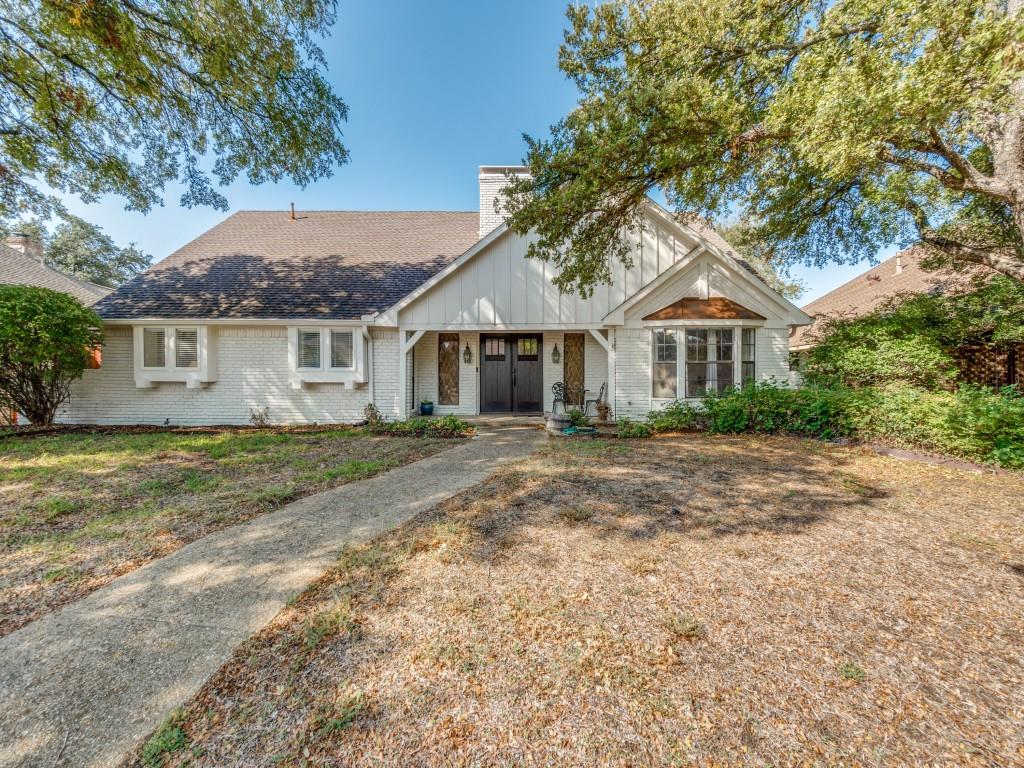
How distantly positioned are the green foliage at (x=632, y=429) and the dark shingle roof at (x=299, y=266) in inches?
258

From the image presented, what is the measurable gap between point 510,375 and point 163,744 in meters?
10.1

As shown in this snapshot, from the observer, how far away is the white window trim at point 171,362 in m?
9.77

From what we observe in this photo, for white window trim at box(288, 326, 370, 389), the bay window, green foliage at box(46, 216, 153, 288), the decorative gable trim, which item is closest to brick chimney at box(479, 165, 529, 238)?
white window trim at box(288, 326, 370, 389)

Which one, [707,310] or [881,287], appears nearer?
[707,310]

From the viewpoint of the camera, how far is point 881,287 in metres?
15.3

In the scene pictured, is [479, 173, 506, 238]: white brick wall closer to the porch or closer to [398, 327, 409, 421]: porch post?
the porch

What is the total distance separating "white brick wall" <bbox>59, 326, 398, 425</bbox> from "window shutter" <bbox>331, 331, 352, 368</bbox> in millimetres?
577

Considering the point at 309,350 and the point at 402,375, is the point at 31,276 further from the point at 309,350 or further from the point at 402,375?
the point at 402,375

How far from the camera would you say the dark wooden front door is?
448 inches

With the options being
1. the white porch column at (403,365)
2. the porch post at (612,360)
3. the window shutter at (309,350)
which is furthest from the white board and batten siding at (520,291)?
the window shutter at (309,350)

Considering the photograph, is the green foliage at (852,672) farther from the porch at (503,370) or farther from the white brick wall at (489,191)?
the white brick wall at (489,191)

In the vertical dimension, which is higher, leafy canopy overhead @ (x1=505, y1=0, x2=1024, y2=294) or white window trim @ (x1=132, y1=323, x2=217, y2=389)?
leafy canopy overhead @ (x1=505, y1=0, x2=1024, y2=294)

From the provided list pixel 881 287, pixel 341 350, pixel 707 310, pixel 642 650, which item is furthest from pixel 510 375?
pixel 881 287

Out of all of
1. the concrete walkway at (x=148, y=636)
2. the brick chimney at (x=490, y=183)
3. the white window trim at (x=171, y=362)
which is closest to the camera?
the concrete walkway at (x=148, y=636)
